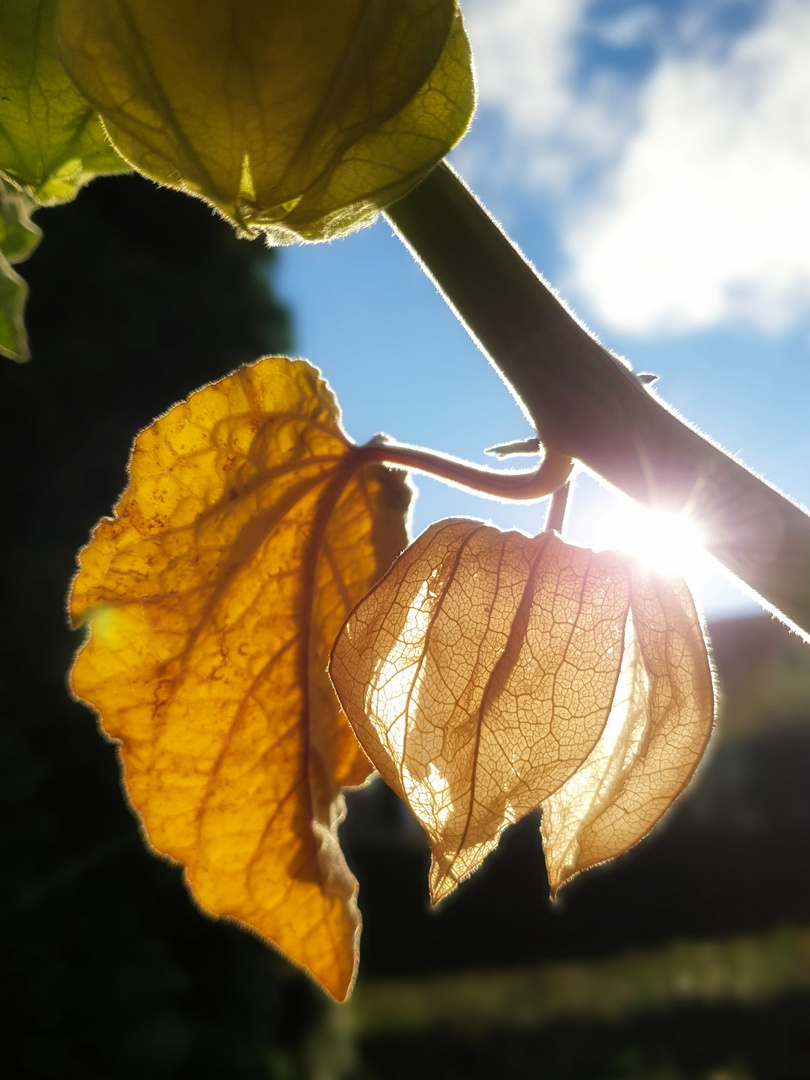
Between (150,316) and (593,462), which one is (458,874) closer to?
(593,462)

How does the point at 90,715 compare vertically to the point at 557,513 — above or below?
above

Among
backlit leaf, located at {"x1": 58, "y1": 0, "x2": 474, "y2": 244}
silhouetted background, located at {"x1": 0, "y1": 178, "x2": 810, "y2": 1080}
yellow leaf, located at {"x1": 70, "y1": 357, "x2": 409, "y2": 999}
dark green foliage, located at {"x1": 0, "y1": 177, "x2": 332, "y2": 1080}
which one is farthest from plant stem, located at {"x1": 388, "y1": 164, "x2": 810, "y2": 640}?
dark green foliage, located at {"x1": 0, "y1": 177, "x2": 332, "y2": 1080}

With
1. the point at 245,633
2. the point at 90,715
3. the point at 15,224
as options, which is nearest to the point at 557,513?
the point at 245,633

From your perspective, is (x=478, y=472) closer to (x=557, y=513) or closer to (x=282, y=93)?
(x=557, y=513)

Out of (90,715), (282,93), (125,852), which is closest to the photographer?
(282,93)

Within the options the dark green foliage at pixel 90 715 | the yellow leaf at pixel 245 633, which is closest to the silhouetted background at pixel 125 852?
the dark green foliage at pixel 90 715

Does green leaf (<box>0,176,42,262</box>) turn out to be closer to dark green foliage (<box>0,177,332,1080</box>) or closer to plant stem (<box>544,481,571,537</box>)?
plant stem (<box>544,481,571,537</box>)

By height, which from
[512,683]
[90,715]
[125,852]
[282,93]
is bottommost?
[125,852]
